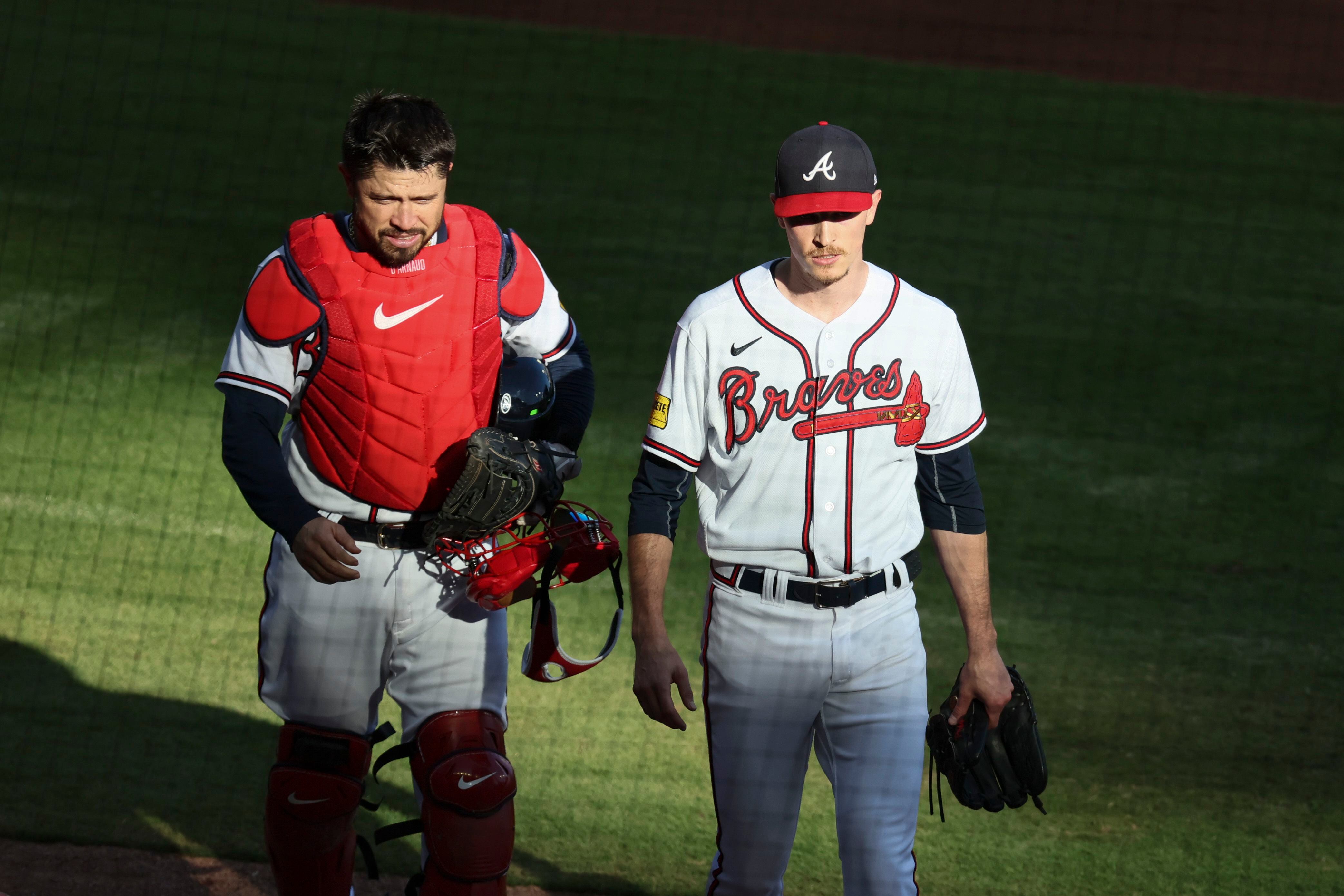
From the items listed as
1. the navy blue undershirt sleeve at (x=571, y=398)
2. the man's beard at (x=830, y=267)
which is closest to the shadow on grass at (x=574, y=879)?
the navy blue undershirt sleeve at (x=571, y=398)

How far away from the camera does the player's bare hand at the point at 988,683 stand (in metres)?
2.67

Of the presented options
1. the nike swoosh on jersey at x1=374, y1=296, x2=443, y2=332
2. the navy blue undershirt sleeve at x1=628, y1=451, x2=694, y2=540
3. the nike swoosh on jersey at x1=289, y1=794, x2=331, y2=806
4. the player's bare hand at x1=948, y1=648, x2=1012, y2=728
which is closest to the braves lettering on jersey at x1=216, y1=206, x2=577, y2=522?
the nike swoosh on jersey at x1=374, y1=296, x2=443, y2=332

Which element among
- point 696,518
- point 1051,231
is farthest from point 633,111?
point 696,518

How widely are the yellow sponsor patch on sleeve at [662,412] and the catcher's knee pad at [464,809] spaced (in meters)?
0.76

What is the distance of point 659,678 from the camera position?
251cm

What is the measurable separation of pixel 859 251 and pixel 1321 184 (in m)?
9.60

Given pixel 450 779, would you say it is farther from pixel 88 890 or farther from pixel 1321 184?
pixel 1321 184

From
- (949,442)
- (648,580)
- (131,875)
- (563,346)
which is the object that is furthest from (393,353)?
(131,875)

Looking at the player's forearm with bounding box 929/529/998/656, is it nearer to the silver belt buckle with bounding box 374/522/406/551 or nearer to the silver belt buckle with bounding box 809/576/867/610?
the silver belt buckle with bounding box 809/576/867/610

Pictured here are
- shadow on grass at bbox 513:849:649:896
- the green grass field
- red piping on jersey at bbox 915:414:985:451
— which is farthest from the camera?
the green grass field

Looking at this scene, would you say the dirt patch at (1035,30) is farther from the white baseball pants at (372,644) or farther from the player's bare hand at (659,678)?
the player's bare hand at (659,678)

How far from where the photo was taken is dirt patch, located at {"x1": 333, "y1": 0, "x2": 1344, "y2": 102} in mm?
13227

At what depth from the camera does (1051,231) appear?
9.68 metres

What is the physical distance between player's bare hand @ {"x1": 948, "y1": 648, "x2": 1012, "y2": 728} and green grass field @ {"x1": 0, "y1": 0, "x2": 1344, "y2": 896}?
3.60ft
